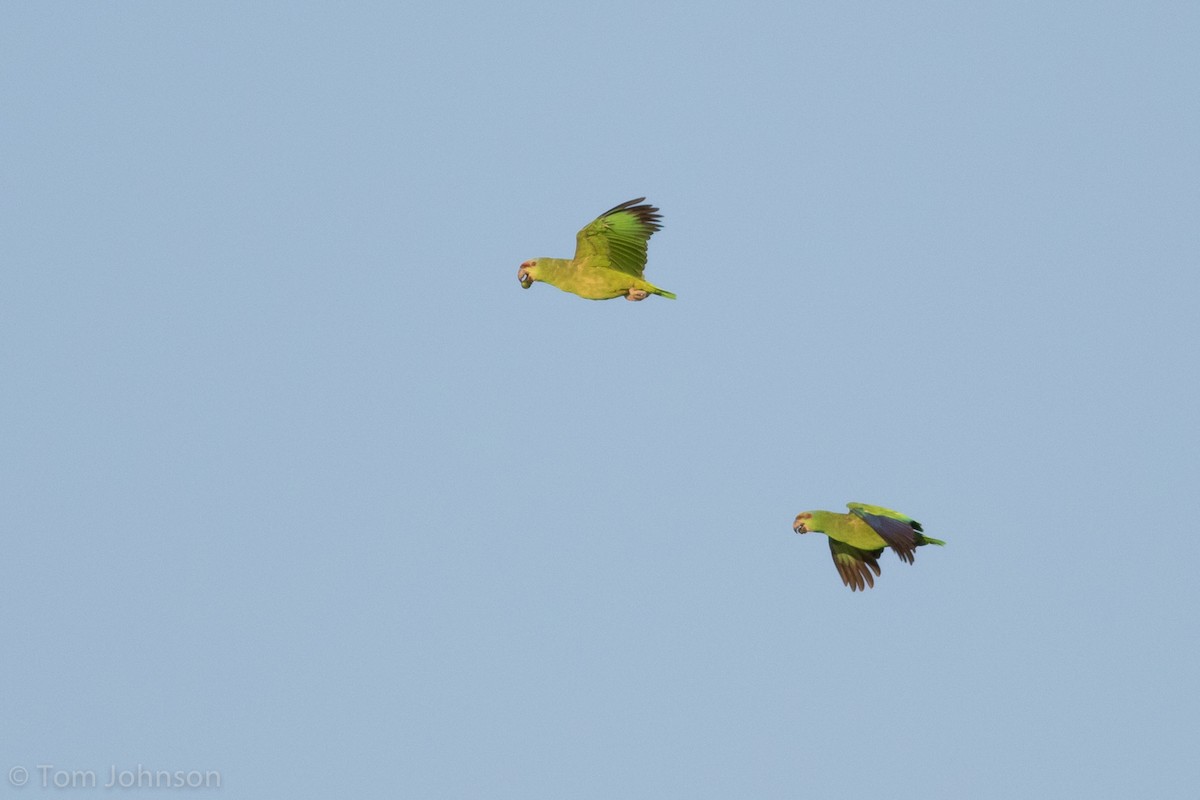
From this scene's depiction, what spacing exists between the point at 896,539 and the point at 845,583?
10.6 ft

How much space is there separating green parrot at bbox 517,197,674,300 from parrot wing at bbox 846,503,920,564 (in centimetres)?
614

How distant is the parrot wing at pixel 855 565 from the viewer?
39750 millimetres

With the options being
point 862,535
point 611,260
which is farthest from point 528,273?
A: point 862,535

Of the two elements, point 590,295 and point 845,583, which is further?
point 845,583

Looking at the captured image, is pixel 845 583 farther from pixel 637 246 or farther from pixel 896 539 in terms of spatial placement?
pixel 637 246

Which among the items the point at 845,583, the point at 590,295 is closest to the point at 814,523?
the point at 845,583

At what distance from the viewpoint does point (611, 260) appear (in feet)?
122

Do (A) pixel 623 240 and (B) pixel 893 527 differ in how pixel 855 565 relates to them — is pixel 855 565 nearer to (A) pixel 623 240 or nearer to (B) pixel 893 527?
(B) pixel 893 527

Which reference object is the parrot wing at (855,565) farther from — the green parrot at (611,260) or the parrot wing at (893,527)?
the green parrot at (611,260)

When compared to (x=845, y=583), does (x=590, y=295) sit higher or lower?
higher

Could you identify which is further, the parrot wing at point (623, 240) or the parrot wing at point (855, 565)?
the parrot wing at point (855, 565)

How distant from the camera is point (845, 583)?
131ft

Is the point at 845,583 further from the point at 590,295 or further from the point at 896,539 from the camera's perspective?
the point at 590,295

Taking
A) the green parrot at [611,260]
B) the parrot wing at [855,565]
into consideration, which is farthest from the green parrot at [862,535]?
the green parrot at [611,260]
